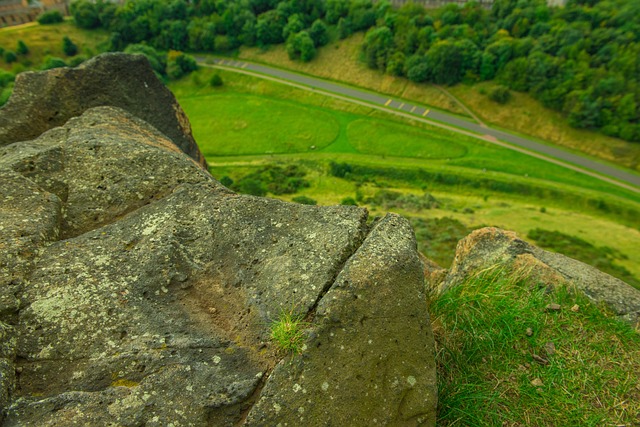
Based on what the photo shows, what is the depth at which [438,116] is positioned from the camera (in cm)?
7762

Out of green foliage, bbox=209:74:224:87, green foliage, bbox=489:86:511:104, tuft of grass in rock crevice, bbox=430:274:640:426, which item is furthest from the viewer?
green foliage, bbox=209:74:224:87

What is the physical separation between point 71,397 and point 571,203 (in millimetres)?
62051

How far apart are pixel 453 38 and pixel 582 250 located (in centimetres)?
5501

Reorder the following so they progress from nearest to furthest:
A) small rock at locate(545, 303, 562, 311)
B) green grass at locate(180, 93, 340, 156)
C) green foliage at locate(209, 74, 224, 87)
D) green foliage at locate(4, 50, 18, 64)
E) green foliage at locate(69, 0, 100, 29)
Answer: small rock at locate(545, 303, 562, 311) → green grass at locate(180, 93, 340, 156) → green foliage at locate(4, 50, 18, 64) → green foliage at locate(209, 74, 224, 87) → green foliage at locate(69, 0, 100, 29)

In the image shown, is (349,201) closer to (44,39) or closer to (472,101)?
(472,101)

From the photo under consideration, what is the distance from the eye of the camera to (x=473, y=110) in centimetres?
7731

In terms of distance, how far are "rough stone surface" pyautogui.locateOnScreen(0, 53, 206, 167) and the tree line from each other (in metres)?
68.8

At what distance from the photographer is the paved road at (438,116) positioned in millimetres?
63062

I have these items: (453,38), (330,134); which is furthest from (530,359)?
(453,38)

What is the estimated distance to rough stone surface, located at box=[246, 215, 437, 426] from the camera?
736 centimetres

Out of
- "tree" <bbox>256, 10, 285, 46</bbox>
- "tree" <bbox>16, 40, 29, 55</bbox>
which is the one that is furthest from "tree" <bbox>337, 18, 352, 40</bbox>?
"tree" <bbox>16, 40, 29, 55</bbox>

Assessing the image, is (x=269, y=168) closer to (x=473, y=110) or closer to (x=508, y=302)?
(x=473, y=110)

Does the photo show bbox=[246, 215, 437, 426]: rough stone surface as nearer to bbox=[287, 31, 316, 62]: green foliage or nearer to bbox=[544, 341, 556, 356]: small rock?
bbox=[544, 341, 556, 356]: small rock

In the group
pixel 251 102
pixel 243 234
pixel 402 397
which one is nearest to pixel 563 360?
pixel 402 397
